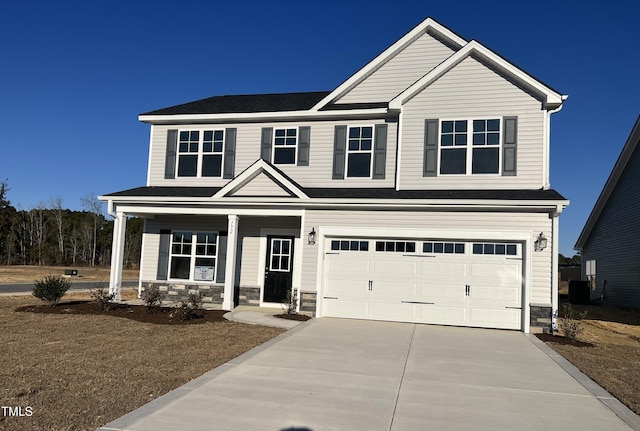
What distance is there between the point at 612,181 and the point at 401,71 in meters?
12.2

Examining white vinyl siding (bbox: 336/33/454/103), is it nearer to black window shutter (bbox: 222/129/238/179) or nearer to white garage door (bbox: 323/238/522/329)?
black window shutter (bbox: 222/129/238/179)

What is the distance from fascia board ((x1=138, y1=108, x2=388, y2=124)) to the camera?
13.8 meters

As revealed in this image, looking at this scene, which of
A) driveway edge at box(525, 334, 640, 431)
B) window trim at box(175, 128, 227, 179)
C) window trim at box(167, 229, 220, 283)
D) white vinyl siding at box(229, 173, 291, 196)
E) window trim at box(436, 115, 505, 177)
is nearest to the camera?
driveway edge at box(525, 334, 640, 431)

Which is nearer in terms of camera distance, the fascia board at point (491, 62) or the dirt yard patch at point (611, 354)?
the dirt yard patch at point (611, 354)

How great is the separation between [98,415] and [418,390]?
3907 mm

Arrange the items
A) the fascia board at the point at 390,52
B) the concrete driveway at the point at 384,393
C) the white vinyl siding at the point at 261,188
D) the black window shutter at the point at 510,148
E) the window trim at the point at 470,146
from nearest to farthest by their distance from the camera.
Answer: the concrete driveway at the point at 384,393 < the black window shutter at the point at 510,148 < the window trim at the point at 470,146 < the white vinyl siding at the point at 261,188 < the fascia board at the point at 390,52

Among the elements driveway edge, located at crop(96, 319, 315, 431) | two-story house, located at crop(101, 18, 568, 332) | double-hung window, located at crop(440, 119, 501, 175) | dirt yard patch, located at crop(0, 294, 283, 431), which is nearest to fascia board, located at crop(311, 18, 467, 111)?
two-story house, located at crop(101, 18, 568, 332)

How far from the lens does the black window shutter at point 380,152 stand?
1366 cm

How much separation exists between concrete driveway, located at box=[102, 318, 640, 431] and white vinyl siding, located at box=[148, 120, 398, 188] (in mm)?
5766

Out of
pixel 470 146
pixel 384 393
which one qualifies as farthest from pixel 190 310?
pixel 470 146

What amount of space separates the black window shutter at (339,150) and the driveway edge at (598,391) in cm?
716

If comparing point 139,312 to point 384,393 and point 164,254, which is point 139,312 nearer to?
point 164,254

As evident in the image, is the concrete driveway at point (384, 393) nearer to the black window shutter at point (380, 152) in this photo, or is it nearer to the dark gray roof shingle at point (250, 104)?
the black window shutter at point (380, 152)

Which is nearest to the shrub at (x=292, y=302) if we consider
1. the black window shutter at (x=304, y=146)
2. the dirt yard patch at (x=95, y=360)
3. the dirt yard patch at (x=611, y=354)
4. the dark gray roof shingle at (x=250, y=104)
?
the dirt yard patch at (x=95, y=360)
